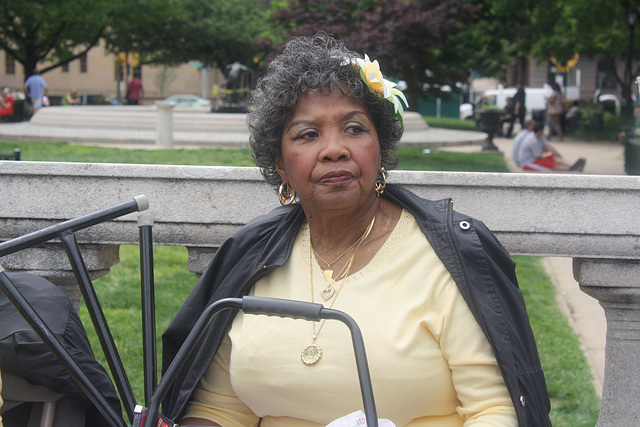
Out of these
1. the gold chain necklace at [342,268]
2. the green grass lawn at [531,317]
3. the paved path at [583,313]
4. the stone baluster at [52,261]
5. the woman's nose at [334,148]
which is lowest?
the paved path at [583,313]

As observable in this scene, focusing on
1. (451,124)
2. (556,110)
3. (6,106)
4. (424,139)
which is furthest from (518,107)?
(6,106)

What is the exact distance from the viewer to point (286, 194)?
2.63 metres

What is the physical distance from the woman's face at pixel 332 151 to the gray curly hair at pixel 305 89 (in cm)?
3

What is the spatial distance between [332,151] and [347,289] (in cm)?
42

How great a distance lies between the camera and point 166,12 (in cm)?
3381

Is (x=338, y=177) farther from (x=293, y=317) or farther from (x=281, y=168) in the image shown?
(x=293, y=317)

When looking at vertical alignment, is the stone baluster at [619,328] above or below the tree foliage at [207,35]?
below

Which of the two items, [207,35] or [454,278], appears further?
[207,35]

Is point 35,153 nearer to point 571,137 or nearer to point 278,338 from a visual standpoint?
point 278,338

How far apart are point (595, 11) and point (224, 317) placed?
17030 millimetres

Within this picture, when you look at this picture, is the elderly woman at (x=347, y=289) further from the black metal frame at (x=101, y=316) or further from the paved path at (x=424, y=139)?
the paved path at (x=424, y=139)

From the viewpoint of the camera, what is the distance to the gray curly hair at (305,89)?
239 centimetres

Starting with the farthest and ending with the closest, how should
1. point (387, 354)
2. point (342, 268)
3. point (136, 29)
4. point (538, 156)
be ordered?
point (136, 29)
point (538, 156)
point (342, 268)
point (387, 354)

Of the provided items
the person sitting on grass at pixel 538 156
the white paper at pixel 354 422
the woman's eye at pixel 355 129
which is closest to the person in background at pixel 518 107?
the person sitting on grass at pixel 538 156
